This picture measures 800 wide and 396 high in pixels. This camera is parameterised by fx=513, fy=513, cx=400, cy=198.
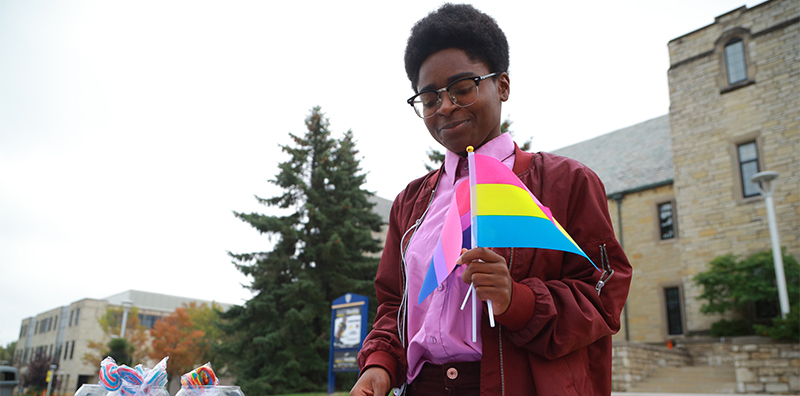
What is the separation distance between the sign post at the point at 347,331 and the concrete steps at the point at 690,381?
7026mm

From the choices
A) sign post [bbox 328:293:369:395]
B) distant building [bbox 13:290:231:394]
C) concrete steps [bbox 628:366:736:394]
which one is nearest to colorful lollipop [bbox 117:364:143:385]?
sign post [bbox 328:293:369:395]

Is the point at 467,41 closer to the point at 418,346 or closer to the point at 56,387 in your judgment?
the point at 418,346

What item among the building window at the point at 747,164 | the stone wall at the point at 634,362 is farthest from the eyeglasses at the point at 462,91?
the building window at the point at 747,164

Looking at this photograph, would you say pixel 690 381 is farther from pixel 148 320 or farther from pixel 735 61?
pixel 148 320

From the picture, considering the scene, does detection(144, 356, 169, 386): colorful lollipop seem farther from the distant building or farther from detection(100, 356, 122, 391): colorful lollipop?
the distant building

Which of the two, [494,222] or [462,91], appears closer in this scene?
[494,222]

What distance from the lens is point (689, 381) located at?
525 inches

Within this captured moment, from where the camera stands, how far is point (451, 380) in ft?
4.91

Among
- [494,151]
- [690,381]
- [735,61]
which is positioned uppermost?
[735,61]

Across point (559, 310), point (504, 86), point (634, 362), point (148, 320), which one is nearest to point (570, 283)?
point (559, 310)

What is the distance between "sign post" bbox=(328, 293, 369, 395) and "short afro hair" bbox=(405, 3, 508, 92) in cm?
1207

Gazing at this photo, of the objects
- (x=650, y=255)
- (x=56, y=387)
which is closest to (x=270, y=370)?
(x=650, y=255)

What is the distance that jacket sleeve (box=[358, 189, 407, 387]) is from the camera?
1657 mm

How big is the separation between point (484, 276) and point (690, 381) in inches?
584
